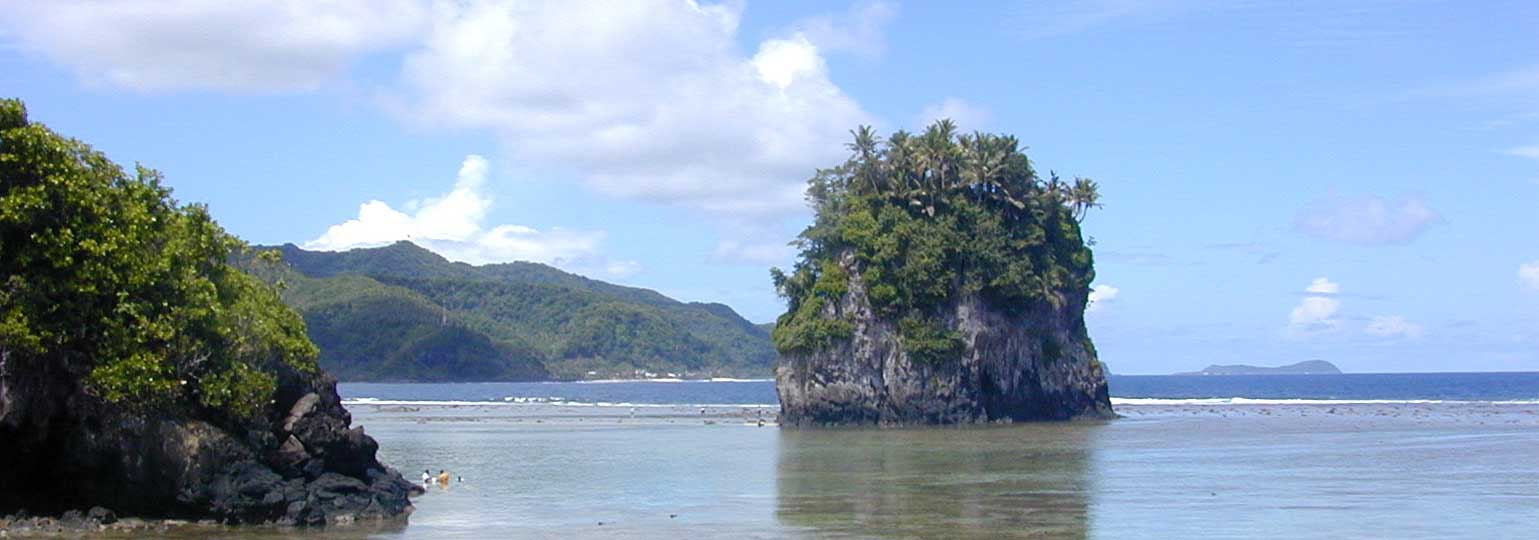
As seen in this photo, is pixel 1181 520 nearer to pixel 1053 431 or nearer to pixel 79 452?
pixel 79 452

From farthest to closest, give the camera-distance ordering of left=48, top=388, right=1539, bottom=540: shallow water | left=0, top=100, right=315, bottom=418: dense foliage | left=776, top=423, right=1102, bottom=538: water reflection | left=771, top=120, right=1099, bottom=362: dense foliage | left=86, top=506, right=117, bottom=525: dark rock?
left=771, top=120, right=1099, bottom=362: dense foliage → left=776, top=423, right=1102, bottom=538: water reflection → left=48, top=388, right=1539, bottom=540: shallow water → left=86, top=506, right=117, bottom=525: dark rock → left=0, top=100, right=315, bottom=418: dense foliage

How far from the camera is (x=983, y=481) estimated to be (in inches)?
1497

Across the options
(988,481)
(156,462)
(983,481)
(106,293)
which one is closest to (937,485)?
(983,481)

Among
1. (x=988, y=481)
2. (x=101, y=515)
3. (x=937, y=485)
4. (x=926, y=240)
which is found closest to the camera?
(x=101, y=515)

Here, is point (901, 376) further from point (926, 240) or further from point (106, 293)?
point (106, 293)

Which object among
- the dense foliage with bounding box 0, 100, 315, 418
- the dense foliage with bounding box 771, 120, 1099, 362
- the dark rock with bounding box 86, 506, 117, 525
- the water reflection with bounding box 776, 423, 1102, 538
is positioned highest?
the dense foliage with bounding box 771, 120, 1099, 362

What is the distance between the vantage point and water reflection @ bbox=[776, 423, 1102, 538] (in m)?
28.9

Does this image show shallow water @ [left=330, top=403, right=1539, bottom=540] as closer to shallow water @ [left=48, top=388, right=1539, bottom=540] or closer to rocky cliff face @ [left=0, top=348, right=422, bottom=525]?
shallow water @ [left=48, top=388, right=1539, bottom=540]

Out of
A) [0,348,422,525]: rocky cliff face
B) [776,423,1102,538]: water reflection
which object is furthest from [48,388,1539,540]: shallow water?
[0,348,422,525]: rocky cliff face

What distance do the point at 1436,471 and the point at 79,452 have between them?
111 feet

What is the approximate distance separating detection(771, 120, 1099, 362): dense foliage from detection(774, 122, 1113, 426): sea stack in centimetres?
7

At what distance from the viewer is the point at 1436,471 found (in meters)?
40.1

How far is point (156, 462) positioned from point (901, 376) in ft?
152

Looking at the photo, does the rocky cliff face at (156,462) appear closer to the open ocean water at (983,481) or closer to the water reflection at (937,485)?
the open ocean water at (983,481)
